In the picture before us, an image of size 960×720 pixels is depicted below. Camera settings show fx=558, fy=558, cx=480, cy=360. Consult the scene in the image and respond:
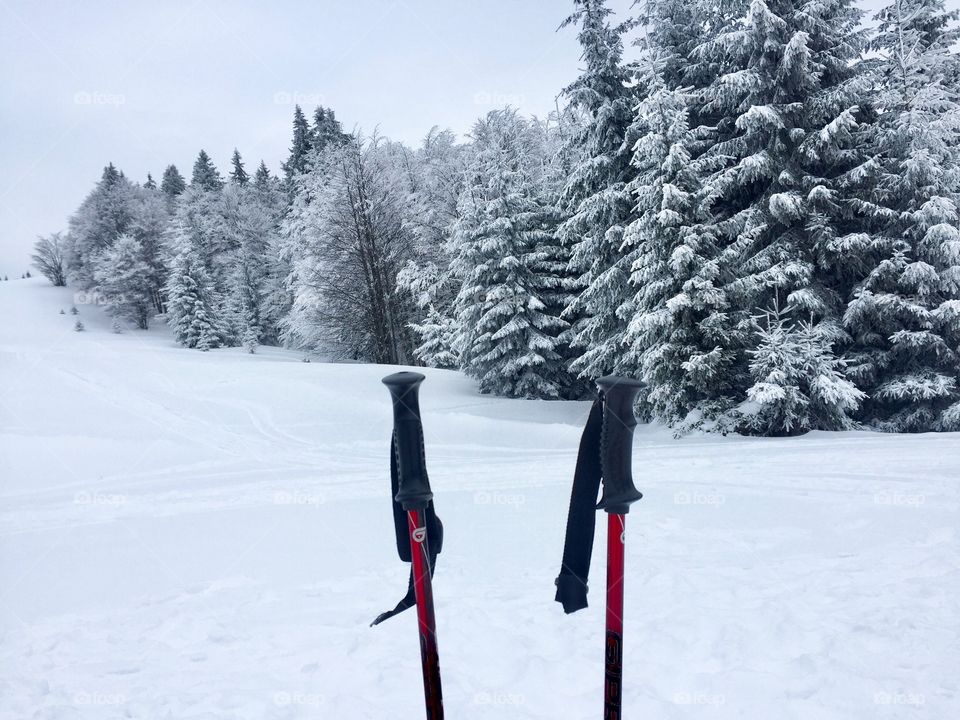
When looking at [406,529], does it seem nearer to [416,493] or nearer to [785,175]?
[416,493]

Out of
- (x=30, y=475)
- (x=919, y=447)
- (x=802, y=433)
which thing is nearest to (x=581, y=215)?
(x=802, y=433)

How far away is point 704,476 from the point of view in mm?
7219

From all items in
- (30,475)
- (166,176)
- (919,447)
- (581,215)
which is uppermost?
(166,176)

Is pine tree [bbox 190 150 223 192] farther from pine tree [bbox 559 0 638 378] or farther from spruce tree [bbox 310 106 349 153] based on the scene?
pine tree [bbox 559 0 638 378]

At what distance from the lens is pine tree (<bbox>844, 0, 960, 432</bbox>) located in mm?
12836

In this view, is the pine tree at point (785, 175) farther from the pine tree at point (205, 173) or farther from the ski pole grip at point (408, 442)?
the pine tree at point (205, 173)

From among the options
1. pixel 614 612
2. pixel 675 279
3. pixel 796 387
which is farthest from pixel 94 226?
pixel 614 612

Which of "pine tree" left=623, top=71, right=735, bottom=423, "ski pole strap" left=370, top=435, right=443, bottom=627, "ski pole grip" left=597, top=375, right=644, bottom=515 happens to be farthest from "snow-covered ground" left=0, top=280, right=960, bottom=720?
"pine tree" left=623, top=71, right=735, bottom=423

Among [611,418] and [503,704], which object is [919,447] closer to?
[503,704]

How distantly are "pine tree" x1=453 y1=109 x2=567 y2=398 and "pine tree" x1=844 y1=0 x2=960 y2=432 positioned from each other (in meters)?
8.57

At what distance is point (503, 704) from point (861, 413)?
50.4 feet

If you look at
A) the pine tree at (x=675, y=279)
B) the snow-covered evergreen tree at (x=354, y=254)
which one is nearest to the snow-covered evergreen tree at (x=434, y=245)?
the snow-covered evergreen tree at (x=354, y=254)

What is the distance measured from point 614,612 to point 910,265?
1492cm

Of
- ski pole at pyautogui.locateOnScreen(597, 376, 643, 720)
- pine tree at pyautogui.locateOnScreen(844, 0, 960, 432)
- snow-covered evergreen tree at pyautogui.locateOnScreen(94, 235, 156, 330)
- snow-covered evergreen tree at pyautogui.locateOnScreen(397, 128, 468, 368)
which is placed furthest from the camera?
snow-covered evergreen tree at pyautogui.locateOnScreen(94, 235, 156, 330)
